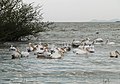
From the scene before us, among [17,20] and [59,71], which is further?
[17,20]

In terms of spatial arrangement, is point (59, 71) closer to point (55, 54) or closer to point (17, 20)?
point (55, 54)

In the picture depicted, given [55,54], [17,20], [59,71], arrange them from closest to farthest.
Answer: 1. [59,71]
2. [55,54]
3. [17,20]

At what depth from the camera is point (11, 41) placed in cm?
4162

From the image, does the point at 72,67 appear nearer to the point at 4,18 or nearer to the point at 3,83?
the point at 3,83

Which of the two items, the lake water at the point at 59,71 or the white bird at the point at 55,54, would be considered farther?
the white bird at the point at 55,54

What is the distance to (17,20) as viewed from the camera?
3825 cm

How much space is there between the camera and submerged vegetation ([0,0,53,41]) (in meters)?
33.8

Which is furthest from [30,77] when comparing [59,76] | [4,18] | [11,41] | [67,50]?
[11,41]

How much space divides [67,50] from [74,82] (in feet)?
51.8

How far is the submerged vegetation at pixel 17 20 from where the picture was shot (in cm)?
3375

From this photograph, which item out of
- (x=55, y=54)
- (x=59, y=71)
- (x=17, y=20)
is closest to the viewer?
(x=59, y=71)

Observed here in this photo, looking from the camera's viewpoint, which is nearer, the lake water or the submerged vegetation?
the lake water

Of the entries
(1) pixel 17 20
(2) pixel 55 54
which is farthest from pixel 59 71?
(1) pixel 17 20

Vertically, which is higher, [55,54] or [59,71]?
[55,54]
